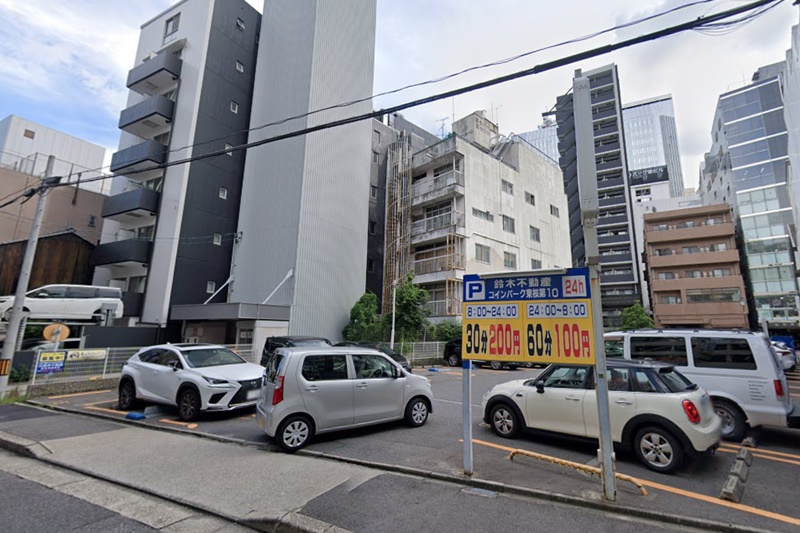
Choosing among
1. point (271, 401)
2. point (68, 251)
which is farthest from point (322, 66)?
point (271, 401)

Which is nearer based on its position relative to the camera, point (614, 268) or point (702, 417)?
point (702, 417)

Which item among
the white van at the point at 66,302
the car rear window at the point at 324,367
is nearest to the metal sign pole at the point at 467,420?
the car rear window at the point at 324,367

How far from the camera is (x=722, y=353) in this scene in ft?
22.2

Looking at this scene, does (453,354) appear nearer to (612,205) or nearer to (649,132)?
(612,205)

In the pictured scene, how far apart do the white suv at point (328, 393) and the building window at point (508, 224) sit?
25427 millimetres

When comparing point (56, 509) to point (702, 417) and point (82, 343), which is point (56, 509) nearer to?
point (702, 417)

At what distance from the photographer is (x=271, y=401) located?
6012mm

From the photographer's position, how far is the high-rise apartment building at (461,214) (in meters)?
26.9

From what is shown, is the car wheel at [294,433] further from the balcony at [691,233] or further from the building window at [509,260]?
the balcony at [691,233]

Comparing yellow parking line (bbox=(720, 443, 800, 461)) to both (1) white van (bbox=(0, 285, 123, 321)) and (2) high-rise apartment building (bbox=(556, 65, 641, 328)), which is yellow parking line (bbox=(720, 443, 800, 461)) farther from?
(2) high-rise apartment building (bbox=(556, 65, 641, 328))

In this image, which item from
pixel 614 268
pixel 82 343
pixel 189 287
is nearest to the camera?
pixel 82 343

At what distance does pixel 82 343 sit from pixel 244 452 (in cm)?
1300

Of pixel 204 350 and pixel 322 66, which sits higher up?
pixel 322 66

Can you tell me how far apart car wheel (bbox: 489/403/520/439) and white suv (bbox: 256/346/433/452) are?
58.4 inches
